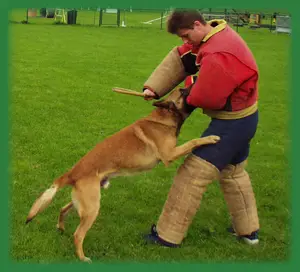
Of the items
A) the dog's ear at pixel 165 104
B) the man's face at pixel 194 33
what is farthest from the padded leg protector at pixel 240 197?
the man's face at pixel 194 33

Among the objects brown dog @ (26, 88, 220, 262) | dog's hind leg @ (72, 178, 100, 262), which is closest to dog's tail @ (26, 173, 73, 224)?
brown dog @ (26, 88, 220, 262)

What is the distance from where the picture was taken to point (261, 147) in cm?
911

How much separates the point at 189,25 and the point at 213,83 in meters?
0.65

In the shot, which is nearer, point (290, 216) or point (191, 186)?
point (191, 186)

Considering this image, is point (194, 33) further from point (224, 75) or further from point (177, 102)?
point (177, 102)

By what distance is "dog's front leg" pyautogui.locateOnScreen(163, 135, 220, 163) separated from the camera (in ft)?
16.7

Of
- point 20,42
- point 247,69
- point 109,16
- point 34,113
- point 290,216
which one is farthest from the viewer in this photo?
point 109,16

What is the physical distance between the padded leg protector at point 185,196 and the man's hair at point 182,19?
136 cm

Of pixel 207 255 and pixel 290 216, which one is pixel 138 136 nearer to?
pixel 207 255

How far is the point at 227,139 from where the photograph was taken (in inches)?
200

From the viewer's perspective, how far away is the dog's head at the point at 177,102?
5.44 metres

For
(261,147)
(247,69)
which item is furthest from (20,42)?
(247,69)

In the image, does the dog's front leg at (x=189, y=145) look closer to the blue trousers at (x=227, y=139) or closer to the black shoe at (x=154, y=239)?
the blue trousers at (x=227, y=139)

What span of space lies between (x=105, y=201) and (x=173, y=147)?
151 centimetres
